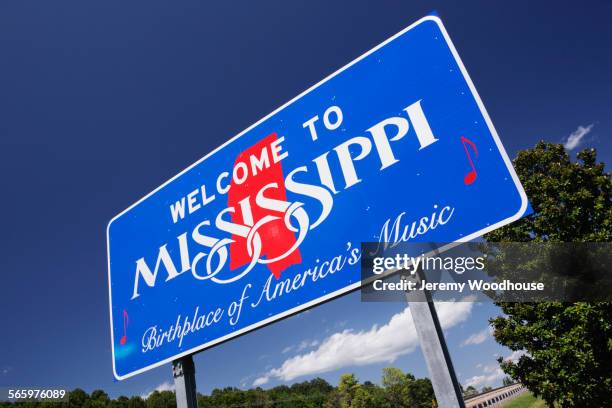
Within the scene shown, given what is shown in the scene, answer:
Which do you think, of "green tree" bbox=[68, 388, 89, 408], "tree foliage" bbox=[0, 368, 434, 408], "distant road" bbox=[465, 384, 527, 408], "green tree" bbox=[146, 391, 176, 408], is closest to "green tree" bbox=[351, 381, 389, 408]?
"tree foliage" bbox=[0, 368, 434, 408]

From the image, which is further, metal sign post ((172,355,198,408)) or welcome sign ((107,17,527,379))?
metal sign post ((172,355,198,408))

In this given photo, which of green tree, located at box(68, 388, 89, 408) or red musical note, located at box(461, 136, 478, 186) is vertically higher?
green tree, located at box(68, 388, 89, 408)

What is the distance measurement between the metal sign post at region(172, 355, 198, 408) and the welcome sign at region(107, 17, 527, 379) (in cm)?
15

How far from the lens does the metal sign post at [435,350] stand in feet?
7.62

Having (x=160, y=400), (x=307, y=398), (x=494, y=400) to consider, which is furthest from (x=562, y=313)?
(x=307, y=398)

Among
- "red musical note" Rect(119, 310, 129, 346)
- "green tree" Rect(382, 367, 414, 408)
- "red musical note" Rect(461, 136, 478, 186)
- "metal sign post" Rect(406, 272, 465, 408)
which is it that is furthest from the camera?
"green tree" Rect(382, 367, 414, 408)

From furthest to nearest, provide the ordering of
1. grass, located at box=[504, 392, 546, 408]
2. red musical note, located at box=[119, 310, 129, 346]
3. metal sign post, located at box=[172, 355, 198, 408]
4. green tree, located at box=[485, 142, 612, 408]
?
grass, located at box=[504, 392, 546, 408], green tree, located at box=[485, 142, 612, 408], red musical note, located at box=[119, 310, 129, 346], metal sign post, located at box=[172, 355, 198, 408]

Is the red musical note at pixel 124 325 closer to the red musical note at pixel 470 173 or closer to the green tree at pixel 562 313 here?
the red musical note at pixel 470 173

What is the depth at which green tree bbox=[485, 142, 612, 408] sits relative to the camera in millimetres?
11852

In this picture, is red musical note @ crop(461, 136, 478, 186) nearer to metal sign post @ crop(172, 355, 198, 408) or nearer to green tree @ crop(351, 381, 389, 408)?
metal sign post @ crop(172, 355, 198, 408)

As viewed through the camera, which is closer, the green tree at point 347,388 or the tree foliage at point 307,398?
the tree foliage at point 307,398

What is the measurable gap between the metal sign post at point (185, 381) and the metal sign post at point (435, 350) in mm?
2642

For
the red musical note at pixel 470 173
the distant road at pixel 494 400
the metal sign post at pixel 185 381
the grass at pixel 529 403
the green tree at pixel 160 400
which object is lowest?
the distant road at pixel 494 400

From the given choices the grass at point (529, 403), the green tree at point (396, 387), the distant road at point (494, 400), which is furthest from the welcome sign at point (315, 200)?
the green tree at point (396, 387)
